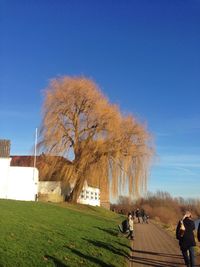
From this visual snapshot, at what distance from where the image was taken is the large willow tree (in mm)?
39719

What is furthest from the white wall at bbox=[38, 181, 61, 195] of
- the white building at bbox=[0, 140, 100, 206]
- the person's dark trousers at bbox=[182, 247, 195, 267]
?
the person's dark trousers at bbox=[182, 247, 195, 267]

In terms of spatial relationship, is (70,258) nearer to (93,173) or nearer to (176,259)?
(176,259)

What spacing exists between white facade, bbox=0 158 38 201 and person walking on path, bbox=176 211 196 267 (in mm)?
26548

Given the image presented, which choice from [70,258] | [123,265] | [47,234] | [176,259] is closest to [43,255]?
[70,258]

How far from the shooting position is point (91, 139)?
4066 cm

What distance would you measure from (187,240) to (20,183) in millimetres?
27717

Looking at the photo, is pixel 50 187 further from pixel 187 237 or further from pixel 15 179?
pixel 187 237

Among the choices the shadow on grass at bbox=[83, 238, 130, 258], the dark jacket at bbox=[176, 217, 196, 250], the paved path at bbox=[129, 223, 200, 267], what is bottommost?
the paved path at bbox=[129, 223, 200, 267]

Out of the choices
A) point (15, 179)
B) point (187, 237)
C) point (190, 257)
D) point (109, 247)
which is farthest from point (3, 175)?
point (190, 257)

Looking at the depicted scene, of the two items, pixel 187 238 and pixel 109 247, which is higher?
pixel 187 238

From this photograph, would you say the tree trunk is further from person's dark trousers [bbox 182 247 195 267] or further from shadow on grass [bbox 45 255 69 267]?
shadow on grass [bbox 45 255 69 267]

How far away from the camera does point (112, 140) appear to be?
40.2 meters

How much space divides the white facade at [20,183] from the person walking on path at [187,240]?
1045 inches

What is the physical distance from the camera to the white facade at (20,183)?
37.7m
